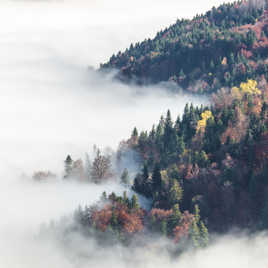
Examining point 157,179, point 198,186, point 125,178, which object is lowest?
point 125,178

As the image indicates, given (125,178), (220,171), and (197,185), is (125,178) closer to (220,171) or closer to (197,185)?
(197,185)

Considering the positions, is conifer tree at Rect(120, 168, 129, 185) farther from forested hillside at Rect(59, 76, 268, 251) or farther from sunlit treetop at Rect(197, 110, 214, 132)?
sunlit treetop at Rect(197, 110, 214, 132)

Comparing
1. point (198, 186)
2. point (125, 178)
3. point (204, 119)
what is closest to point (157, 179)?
point (198, 186)

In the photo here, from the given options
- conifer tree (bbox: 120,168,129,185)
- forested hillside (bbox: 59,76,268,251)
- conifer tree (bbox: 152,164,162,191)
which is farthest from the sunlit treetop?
conifer tree (bbox: 120,168,129,185)

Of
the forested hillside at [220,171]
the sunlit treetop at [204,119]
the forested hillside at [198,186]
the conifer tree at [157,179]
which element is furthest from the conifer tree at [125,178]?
the sunlit treetop at [204,119]

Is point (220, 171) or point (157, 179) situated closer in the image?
point (220, 171)

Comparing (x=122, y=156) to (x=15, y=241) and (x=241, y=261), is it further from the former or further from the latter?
(x=241, y=261)

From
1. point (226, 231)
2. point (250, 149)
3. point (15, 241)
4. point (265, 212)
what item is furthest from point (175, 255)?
point (15, 241)

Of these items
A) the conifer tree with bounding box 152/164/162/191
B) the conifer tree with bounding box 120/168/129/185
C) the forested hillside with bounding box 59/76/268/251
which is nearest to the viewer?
the forested hillside with bounding box 59/76/268/251

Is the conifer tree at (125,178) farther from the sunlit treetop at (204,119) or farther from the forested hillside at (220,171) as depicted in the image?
the sunlit treetop at (204,119)

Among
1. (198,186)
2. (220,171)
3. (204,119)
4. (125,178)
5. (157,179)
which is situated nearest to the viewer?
(220,171)

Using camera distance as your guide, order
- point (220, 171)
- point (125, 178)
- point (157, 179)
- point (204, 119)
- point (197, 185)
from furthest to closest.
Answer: point (204, 119), point (125, 178), point (157, 179), point (197, 185), point (220, 171)

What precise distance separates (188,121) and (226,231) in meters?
48.8

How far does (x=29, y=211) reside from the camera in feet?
545
